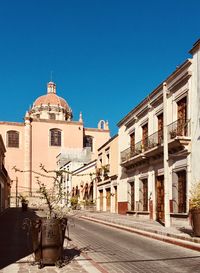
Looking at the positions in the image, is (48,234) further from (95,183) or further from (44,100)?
(44,100)

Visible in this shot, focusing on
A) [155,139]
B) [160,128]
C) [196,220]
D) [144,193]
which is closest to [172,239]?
[196,220]

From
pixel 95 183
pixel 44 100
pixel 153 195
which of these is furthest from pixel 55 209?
pixel 44 100

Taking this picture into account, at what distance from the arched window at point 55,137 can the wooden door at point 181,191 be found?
46.0 metres

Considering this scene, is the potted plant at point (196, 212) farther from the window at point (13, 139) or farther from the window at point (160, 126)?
the window at point (13, 139)

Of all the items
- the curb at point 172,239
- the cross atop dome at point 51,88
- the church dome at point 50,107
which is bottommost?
the curb at point 172,239

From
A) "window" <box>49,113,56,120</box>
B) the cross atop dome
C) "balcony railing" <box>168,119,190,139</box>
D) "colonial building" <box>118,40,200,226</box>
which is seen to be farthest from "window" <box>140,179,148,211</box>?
the cross atop dome

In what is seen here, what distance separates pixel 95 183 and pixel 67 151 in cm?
1937

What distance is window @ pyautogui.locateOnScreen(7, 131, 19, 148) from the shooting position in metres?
61.9

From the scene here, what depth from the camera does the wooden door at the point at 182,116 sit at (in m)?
19.1

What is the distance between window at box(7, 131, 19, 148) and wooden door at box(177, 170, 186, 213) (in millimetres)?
45600

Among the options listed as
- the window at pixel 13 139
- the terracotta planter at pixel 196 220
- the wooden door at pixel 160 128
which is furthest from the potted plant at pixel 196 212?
the window at pixel 13 139

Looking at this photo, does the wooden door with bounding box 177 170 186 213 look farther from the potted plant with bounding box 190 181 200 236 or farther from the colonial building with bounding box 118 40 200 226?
the potted plant with bounding box 190 181 200 236

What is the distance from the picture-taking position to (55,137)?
213 feet

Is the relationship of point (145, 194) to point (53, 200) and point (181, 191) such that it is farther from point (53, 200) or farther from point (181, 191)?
point (53, 200)
